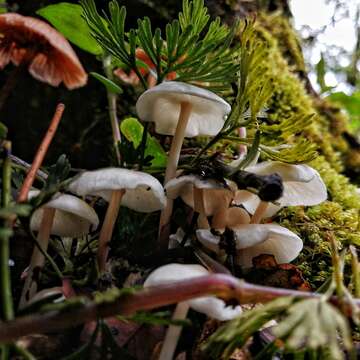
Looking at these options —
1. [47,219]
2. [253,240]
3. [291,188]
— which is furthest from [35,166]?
[291,188]

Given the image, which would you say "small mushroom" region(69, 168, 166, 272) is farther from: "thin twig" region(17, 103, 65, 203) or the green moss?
the green moss

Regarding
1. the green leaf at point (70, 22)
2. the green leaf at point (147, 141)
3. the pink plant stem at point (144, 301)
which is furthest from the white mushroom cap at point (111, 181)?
the green leaf at point (70, 22)

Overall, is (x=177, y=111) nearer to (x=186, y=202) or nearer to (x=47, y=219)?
(x=186, y=202)

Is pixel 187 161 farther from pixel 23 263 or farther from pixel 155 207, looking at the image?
pixel 23 263

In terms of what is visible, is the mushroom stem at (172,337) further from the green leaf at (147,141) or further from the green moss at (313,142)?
the green leaf at (147,141)

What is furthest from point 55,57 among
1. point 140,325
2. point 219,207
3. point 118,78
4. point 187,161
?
point 140,325

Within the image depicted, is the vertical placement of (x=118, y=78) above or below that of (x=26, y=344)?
above
